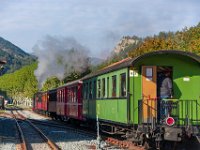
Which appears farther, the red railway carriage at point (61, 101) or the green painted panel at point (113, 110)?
the red railway carriage at point (61, 101)

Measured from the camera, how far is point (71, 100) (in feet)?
92.9

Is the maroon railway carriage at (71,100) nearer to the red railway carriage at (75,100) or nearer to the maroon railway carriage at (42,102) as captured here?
the red railway carriage at (75,100)

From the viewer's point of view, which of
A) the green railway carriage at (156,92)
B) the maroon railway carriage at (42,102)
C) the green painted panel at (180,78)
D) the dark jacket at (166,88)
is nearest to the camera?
the green railway carriage at (156,92)

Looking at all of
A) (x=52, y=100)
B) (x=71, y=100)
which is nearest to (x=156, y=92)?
(x=71, y=100)

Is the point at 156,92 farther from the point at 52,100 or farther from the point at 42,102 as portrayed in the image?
the point at 42,102

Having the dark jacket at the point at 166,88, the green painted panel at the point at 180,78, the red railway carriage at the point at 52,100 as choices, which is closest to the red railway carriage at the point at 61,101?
the red railway carriage at the point at 52,100

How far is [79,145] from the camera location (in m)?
17.8

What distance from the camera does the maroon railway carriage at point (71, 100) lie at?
25.5m

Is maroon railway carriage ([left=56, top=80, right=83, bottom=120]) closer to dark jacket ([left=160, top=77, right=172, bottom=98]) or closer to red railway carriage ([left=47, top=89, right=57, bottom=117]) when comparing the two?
red railway carriage ([left=47, top=89, right=57, bottom=117])

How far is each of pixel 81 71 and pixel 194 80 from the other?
54110 millimetres

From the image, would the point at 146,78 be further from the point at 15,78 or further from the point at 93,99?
the point at 15,78

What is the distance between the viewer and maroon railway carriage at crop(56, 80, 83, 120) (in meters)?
25.5

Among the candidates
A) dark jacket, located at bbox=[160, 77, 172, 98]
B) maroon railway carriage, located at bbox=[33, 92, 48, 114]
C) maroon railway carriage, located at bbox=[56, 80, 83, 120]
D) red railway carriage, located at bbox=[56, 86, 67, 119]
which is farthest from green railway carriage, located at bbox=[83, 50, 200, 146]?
maroon railway carriage, located at bbox=[33, 92, 48, 114]

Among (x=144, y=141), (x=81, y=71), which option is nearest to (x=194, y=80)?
(x=144, y=141)
